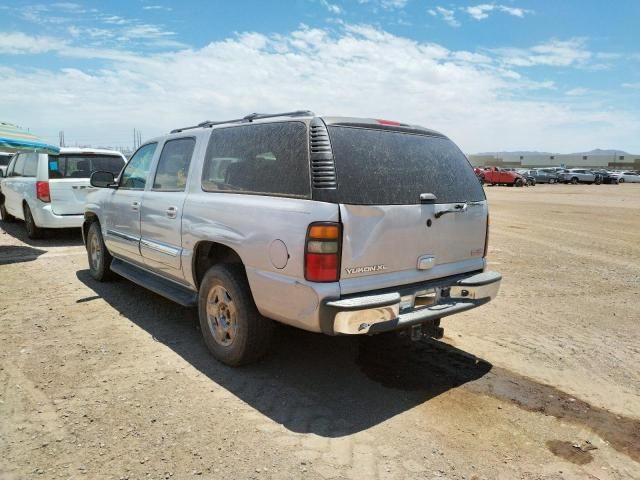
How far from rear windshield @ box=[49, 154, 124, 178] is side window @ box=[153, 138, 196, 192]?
4822 millimetres

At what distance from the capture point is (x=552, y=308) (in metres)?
5.79

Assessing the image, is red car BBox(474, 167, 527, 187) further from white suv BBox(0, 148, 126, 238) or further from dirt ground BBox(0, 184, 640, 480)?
dirt ground BBox(0, 184, 640, 480)

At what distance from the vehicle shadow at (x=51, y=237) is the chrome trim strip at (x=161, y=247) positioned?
521cm

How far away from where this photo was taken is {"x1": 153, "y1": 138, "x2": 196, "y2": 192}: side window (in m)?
4.59

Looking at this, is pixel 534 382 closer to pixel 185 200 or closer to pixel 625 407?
pixel 625 407

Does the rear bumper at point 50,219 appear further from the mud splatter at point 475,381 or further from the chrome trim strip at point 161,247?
the mud splatter at point 475,381

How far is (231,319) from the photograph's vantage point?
3.89 metres

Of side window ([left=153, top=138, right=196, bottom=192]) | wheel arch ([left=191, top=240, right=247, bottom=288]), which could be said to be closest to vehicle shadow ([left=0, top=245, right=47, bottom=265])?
side window ([left=153, top=138, right=196, bottom=192])

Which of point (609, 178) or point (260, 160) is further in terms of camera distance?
point (609, 178)

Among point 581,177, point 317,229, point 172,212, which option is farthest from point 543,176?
point 317,229


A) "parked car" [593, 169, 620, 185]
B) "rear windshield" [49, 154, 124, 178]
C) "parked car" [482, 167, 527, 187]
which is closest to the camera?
"rear windshield" [49, 154, 124, 178]

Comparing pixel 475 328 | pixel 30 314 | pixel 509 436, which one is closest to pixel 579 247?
pixel 475 328

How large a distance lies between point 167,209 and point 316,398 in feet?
7.37

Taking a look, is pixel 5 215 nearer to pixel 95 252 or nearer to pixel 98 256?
pixel 95 252
